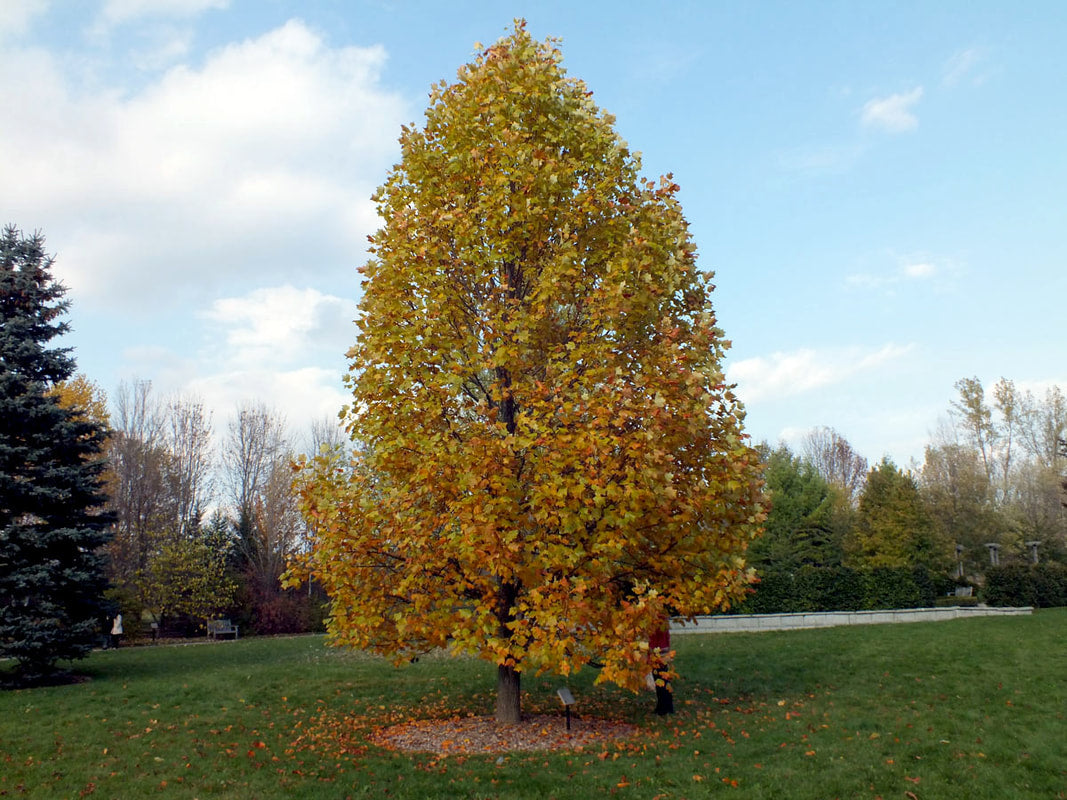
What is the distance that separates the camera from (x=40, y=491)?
14555 millimetres

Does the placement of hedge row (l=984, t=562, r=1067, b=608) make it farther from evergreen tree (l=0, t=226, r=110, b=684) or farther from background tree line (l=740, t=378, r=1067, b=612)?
evergreen tree (l=0, t=226, r=110, b=684)

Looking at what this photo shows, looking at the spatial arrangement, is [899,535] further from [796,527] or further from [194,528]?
[194,528]

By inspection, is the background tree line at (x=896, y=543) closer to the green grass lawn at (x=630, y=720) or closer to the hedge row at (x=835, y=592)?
the hedge row at (x=835, y=592)

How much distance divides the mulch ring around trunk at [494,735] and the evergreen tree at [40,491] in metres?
8.74

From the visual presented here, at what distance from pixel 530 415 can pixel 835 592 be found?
19723mm

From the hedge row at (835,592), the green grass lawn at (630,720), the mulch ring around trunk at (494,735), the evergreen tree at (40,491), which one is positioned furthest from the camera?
the hedge row at (835,592)

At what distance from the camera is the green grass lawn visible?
6906mm

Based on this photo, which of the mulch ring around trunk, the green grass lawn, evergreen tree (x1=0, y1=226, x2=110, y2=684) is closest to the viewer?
the green grass lawn

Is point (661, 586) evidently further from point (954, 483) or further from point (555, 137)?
point (954, 483)

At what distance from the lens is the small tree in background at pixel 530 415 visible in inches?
297

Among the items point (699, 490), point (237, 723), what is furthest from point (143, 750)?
point (699, 490)

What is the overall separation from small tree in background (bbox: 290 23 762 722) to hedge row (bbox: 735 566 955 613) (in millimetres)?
16866

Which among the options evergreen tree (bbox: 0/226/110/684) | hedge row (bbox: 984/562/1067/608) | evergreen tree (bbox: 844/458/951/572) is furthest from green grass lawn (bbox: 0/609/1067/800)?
evergreen tree (bbox: 844/458/951/572)

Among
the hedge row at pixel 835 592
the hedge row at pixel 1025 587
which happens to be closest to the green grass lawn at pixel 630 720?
the hedge row at pixel 835 592
